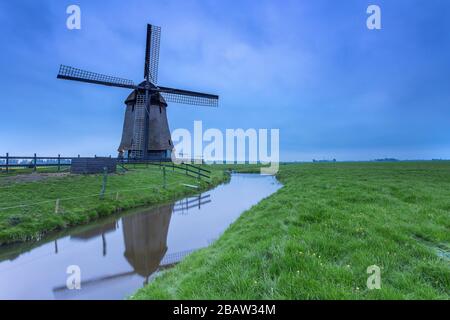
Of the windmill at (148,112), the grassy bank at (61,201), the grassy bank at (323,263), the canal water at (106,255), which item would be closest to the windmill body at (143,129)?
the windmill at (148,112)

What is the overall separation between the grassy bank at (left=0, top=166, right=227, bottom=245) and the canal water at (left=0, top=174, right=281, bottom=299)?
68cm

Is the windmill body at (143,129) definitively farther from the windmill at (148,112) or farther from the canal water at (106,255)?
the canal water at (106,255)

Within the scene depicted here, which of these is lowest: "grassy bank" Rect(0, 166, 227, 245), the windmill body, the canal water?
the canal water

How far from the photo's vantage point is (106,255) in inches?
295

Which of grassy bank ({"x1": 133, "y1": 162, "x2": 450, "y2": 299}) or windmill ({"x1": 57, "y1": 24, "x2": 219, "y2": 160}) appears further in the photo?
windmill ({"x1": 57, "y1": 24, "x2": 219, "y2": 160})

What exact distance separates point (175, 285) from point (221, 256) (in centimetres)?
113

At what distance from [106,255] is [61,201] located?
6.11 meters

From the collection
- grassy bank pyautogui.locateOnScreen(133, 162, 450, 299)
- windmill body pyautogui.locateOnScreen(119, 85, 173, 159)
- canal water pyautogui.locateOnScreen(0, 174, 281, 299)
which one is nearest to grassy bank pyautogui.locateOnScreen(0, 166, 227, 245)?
canal water pyautogui.locateOnScreen(0, 174, 281, 299)

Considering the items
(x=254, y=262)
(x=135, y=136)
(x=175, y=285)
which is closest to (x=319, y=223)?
(x=254, y=262)

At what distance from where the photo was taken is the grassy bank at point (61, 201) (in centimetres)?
908

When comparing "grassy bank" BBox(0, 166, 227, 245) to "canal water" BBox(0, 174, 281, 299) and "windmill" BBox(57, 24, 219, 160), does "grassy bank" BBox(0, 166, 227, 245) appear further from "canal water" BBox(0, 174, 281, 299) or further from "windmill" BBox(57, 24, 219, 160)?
"windmill" BBox(57, 24, 219, 160)

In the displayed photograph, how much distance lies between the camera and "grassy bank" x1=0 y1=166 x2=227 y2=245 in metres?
9.08
